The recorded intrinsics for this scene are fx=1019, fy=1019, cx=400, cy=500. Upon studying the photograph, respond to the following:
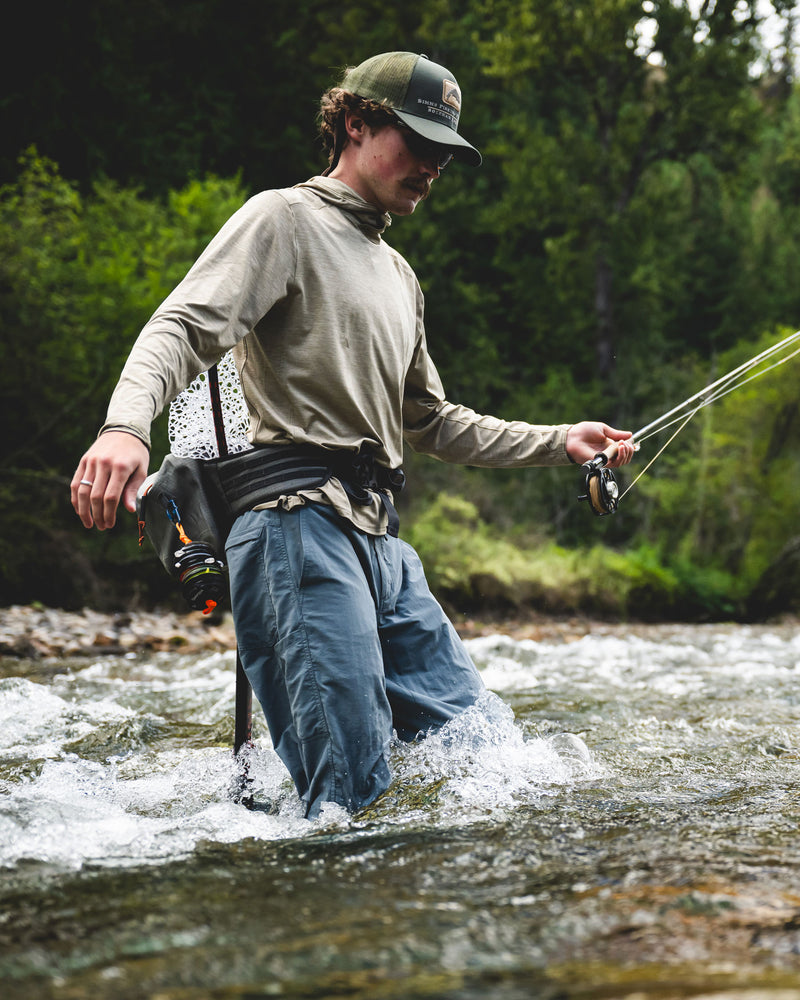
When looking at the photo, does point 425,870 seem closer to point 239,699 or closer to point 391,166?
point 239,699

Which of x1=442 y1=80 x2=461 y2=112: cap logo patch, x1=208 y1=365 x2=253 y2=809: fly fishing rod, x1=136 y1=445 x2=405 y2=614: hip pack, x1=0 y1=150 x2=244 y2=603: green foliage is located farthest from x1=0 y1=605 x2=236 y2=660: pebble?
x1=442 y1=80 x2=461 y2=112: cap logo patch

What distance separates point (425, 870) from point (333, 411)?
4.02 ft

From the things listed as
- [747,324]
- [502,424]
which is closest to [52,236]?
[502,424]

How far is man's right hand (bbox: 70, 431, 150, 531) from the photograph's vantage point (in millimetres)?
2135

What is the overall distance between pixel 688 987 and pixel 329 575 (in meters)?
1.43

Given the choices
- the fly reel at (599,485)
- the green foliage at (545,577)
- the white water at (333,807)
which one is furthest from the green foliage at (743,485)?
the fly reel at (599,485)

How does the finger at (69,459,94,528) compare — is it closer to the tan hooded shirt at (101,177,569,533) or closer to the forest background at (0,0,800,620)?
the tan hooded shirt at (101,177,569,533)

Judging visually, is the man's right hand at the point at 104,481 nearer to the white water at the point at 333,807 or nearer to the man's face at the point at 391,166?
the white water at the point at 333,807

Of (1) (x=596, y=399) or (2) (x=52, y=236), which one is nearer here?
(2) (x=52, y=236)

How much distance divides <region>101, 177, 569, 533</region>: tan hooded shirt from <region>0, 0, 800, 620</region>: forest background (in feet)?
27.4

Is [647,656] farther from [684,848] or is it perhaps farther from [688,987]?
[688,987]

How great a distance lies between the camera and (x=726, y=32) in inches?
813

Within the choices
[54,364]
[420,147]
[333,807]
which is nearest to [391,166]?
[420,147]

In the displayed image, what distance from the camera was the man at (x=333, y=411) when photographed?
264 centimetres
